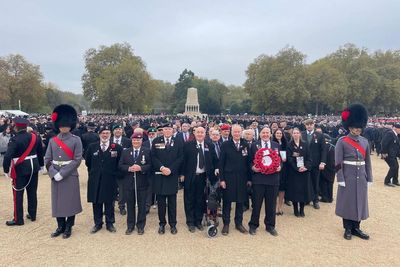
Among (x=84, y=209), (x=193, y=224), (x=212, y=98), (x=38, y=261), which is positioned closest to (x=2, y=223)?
(x=84, y=209)

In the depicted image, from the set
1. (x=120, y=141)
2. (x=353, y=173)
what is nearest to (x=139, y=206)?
(x=120, y=141)

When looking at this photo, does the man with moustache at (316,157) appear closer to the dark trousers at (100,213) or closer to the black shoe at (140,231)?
the black shoe at (140,231)

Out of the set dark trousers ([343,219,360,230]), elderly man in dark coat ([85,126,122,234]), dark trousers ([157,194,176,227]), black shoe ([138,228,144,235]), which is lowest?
black shoe ([138,228,144,235])

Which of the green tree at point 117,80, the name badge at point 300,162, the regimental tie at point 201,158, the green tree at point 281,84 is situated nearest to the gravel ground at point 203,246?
the name badge at point 300,162

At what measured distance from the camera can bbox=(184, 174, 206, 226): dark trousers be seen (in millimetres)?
6754

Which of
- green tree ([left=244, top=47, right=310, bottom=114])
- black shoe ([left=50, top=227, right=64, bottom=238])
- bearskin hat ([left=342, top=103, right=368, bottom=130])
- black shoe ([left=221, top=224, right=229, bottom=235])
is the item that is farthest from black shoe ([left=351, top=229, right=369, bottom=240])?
green tree ([left=244, top=47, right=310, bottom=114])

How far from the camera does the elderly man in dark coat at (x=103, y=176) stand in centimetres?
648

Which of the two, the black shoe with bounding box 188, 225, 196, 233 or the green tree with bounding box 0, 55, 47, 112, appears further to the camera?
the green tree with bounding box 0, 55, 47, 112

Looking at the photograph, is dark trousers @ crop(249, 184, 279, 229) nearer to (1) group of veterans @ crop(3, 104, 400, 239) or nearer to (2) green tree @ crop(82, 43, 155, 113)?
(1) group of veterans @ crop(3, 104, 400, 239)

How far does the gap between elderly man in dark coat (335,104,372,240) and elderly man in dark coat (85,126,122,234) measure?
177 inches

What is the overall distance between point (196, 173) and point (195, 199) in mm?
590

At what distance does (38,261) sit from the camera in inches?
206

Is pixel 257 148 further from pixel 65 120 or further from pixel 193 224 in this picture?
pixel 65 120

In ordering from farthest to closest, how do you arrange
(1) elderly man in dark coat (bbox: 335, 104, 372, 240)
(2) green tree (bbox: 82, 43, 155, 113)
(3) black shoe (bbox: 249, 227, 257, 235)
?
(2) green tree (bbox: 82, 43, 155, 113), (3) black shoe (bbox: 249, 227, 257, 235), (1) elderly man in dark coat (bbox: 335, 104, 372, 240)
